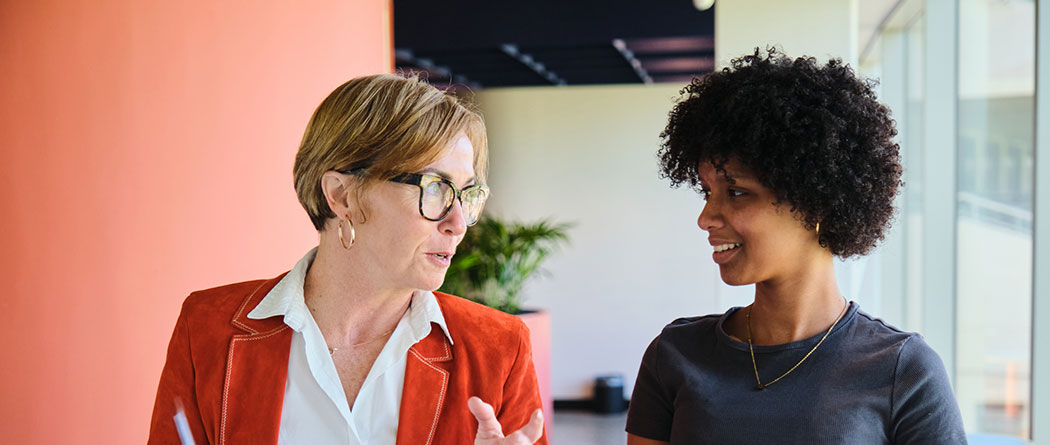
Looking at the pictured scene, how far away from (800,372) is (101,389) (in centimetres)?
179

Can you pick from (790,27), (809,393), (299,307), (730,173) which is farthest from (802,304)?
(790,27)

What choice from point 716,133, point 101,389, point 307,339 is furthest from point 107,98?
point 716,133

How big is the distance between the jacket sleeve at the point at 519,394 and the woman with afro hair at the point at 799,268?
11.3 inches

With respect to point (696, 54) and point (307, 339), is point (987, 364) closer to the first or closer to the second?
point (696, 54)

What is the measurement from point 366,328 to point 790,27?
3.51 m

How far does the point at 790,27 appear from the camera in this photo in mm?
4586

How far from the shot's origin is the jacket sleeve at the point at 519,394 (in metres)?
1.77

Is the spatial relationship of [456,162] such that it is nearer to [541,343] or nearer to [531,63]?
[541,343]

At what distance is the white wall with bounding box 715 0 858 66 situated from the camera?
452cm

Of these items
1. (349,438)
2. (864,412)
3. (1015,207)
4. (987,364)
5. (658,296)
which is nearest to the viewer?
(864,412)

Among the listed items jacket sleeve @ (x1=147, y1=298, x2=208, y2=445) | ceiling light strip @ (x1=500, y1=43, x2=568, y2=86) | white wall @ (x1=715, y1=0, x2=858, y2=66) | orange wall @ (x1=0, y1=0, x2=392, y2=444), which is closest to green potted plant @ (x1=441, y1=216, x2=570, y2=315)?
ceiling light strip @ (x1=500, y1=43, x2=568, y2=86)

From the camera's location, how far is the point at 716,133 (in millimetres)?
1691

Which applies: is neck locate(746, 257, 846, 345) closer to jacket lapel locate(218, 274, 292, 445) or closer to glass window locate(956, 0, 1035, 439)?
jacket lapel locate(218, 274, 292, 445)

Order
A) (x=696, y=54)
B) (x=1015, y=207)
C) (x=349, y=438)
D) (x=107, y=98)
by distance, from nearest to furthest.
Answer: (x=349, y=438) < (x=107, y=98) < (x=1015, y=207) < (x=696, y=54)
